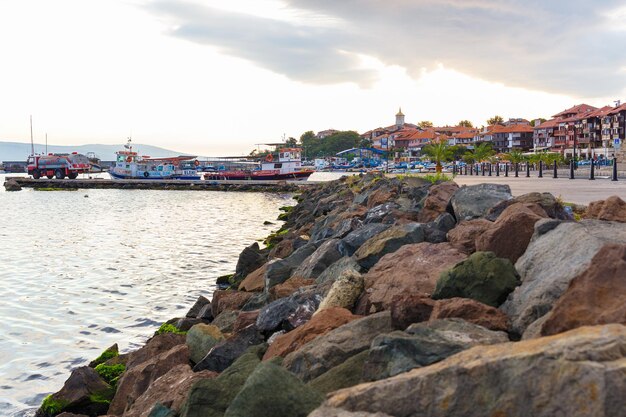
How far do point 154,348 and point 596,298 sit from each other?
655cm

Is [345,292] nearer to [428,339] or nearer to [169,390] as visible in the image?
[169,390]

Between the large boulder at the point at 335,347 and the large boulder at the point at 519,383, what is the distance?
1183mm

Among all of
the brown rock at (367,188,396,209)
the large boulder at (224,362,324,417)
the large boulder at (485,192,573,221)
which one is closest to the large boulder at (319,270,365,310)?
the large boulder at (224,362,324,417)

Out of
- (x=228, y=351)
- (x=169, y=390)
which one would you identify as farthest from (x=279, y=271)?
(x=169, y=390)

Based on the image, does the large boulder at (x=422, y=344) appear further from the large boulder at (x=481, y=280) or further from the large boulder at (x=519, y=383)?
the large boulder at (x=481, y=280)

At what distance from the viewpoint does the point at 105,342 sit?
11.0 meters

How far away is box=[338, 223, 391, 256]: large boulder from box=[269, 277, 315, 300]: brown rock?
94 cm

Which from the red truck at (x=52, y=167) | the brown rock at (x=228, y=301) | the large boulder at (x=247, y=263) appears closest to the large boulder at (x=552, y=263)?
the brown rock at (x=228, y=301)

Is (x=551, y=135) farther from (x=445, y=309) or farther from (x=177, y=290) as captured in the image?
(x=445, y=309)

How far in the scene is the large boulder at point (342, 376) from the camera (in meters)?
4.21

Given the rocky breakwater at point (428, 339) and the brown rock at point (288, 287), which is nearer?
the rocky breakwater at point (428, 339)

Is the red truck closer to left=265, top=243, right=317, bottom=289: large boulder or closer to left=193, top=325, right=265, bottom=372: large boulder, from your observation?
left=265, top=243, right=317, bottom=289: large boulder

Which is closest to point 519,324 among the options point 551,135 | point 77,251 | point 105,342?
point 105,342

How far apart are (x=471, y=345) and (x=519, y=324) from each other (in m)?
0.73
